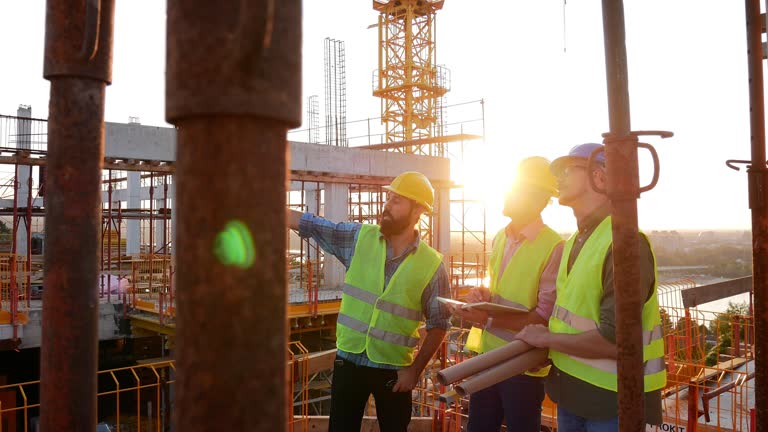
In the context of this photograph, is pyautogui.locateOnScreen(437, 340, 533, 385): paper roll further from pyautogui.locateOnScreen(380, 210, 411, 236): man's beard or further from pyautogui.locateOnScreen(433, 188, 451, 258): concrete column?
pyautogui.locateOnScreen(433, 188, 451, 258): concrete column

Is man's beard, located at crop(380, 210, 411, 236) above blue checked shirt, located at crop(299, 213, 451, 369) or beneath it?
above

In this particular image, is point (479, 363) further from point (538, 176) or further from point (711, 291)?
point (711, 291)

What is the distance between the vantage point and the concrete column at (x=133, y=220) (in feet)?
81.3

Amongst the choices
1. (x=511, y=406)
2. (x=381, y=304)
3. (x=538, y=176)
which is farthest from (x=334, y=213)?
(x=511, y=406)

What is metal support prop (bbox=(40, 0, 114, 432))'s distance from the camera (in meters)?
1.60

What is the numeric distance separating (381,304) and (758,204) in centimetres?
196

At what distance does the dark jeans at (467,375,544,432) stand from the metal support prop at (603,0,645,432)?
1.38 m

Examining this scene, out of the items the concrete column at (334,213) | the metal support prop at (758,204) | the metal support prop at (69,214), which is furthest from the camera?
the concrete column at (334,213)

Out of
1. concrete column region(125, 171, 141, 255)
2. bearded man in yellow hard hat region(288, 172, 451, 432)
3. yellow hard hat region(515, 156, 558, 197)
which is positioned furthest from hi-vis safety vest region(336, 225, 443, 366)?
concrete column region(125, 171, 141, 255)

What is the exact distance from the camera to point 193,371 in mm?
920

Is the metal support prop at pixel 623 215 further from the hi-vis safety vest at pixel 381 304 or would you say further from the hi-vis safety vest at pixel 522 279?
the hi-vis safety vest at pixel 381 304

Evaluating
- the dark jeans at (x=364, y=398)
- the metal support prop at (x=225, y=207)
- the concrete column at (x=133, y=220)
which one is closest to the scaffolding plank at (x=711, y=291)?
the dark jeans at (x=364, y=398)

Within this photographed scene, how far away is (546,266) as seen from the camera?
325 cm

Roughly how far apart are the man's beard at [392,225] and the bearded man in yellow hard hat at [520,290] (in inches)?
23.2
